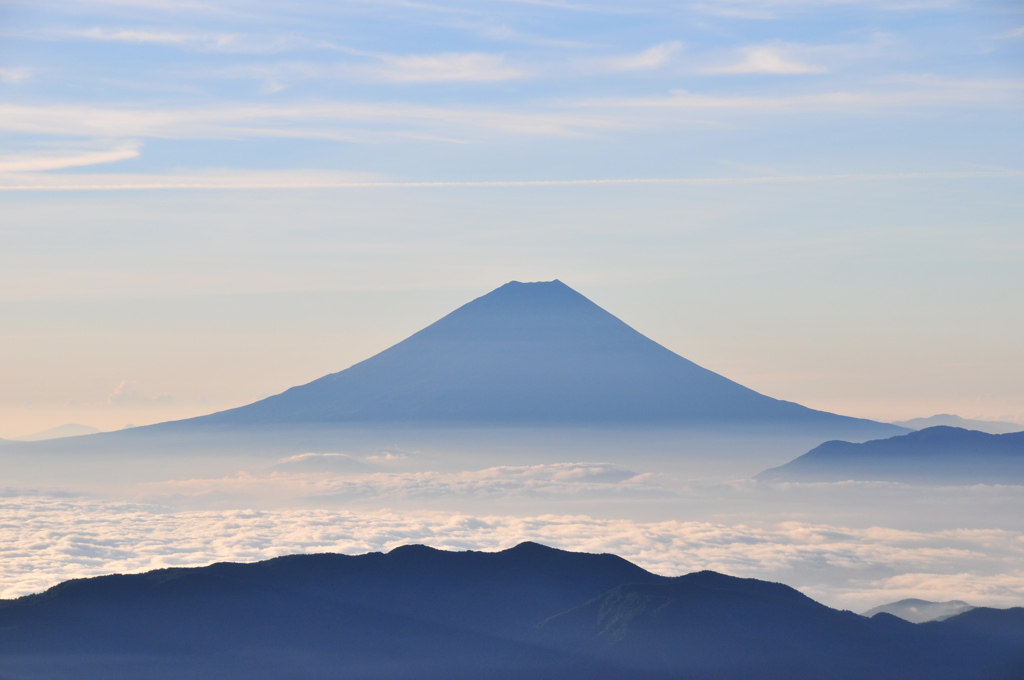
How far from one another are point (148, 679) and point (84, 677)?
10.1m

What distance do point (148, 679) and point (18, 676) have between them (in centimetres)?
2011

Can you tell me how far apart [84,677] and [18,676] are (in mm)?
10075

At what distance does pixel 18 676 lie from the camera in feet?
652

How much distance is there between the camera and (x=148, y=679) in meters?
199

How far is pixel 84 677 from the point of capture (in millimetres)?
199500
